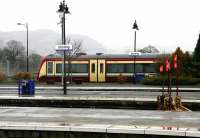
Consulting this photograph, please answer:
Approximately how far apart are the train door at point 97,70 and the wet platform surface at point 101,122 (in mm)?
35894

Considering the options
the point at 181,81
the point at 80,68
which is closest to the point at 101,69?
the point at 80,68

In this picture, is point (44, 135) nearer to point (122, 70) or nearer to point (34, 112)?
point (34, 112)

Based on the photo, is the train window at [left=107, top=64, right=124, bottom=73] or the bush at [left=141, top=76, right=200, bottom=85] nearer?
the bush at [left=141, top=76, right=200, bottom=85]

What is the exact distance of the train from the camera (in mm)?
54062

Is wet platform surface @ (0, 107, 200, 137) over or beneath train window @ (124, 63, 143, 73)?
beneath

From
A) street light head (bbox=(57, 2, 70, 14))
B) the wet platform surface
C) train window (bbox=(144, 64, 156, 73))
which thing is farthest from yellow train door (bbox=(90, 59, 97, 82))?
the wet platform surface

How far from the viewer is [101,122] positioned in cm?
1507

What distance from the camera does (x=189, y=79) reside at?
4766cm

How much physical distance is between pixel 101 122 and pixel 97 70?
3996 cm

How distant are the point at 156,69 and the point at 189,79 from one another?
6.11m

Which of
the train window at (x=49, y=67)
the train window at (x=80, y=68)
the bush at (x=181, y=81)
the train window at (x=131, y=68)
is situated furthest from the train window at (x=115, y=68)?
the bush at (x=181, y=81)

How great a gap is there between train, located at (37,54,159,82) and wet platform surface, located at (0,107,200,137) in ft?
117

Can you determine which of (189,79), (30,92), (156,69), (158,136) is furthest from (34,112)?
(156,69)

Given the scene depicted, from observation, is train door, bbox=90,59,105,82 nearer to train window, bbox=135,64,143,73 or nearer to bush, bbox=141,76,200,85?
train window, bbox=135,64,143,73
